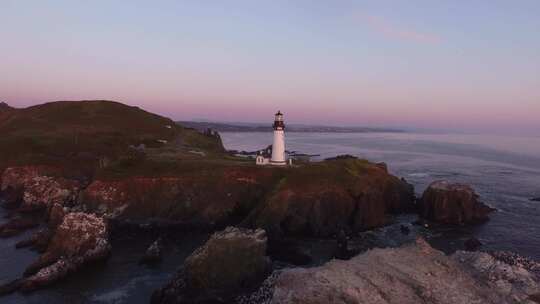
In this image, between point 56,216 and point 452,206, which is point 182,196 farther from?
point 452,206

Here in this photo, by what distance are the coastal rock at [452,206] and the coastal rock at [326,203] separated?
442 centimetres

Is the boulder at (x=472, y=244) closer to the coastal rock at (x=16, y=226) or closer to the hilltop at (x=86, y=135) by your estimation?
the hilltop at (x=86, y=135)

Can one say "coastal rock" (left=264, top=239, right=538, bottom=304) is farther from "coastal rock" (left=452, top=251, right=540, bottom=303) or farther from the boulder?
the boulder

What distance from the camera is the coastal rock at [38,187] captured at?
181ft

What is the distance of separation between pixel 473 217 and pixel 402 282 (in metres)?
32.6

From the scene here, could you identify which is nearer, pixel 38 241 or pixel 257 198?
pixel 38 241

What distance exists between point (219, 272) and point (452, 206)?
111ft

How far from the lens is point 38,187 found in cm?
5828

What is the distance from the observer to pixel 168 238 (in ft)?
144

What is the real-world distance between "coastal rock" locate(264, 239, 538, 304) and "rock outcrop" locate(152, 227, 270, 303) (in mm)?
3639

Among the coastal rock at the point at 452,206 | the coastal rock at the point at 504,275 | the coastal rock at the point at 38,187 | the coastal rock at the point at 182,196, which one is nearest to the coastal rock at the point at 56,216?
the coastal rock at the point at 182,196

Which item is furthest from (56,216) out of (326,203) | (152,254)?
(326,203)

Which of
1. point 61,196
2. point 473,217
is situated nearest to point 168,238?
point 61,196

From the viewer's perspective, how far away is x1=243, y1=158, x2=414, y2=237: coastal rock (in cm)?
4591
